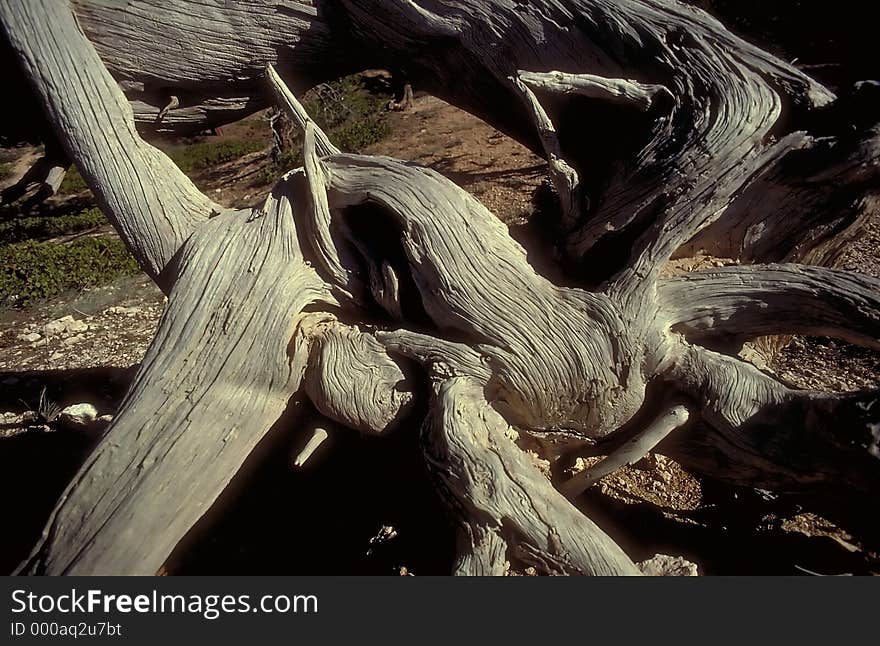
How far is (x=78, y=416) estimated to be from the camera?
173 inches

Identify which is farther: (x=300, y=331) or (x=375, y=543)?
(x=375, y=543)

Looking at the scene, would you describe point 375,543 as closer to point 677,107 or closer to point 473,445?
point 473,445

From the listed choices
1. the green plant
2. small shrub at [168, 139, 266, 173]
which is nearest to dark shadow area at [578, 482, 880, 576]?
the green plant

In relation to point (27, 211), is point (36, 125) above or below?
above

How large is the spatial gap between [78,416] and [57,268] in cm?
306

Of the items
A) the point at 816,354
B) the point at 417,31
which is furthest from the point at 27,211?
the point at 816,354

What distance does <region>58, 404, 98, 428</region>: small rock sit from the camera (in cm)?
439

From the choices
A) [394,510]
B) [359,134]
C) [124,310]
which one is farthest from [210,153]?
[394,510]

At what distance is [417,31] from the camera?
3189 mm

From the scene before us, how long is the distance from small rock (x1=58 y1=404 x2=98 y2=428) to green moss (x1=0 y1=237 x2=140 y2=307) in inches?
96.1

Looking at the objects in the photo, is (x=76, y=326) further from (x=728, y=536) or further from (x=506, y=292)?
(x=728, y=536)

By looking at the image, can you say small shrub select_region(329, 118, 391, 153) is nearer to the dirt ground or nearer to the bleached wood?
the dirt ground

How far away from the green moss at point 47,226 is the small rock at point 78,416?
5292mm

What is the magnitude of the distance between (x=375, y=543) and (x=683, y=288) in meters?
1.99
